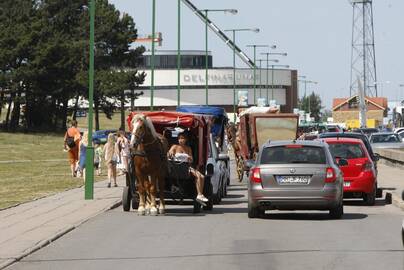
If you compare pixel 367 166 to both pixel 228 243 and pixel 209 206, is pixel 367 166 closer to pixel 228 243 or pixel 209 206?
pixel 209 206

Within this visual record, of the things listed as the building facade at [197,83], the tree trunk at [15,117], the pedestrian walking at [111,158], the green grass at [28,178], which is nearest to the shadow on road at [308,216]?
the green grass at [28,178]

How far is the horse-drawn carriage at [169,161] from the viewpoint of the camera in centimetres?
2120

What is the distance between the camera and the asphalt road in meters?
13.1

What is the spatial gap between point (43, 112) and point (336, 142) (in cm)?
7868

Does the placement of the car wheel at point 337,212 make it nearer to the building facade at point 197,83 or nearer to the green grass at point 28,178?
the green grass at point 28,178

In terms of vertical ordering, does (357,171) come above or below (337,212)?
above

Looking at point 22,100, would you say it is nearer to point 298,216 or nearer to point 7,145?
point 7,145

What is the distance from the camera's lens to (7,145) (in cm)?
7788

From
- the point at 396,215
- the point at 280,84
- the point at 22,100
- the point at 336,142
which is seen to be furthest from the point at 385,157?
the point at 280,84

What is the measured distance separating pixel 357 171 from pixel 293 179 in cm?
569

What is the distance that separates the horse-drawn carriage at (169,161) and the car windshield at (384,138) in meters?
31.4

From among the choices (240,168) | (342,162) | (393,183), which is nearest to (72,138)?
(240,168)

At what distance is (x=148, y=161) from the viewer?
21.2m

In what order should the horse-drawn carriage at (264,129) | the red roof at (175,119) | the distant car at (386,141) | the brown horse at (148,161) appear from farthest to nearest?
the distant car at (386,141) → the horse-drawn carriage at (264,129) → the red roof at (175,119) → the brown horse at (148,161)
